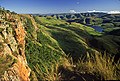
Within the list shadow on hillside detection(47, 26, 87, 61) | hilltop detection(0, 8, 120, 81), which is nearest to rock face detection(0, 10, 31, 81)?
hilltop detection(0, 8, 120, 81)

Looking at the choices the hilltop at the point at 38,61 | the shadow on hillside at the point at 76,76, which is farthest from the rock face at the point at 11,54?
the shadow on hillside at the point at 76,76

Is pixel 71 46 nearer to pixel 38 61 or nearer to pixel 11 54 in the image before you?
pixel 38 61

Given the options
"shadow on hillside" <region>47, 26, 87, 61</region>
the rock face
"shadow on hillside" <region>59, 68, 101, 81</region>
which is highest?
"shadow on hillside" <region>59, 68, 101, 81</region>

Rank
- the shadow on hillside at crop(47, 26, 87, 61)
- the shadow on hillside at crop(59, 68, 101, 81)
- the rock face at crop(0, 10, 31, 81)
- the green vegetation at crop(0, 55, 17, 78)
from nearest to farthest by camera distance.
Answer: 1. the shadow on hillside at crop(59, 68, 101, 81)
2. the green vegetation at crop(0, 55, 17, 78)
3. the rock face at crop(0, 10, 31, 81)
4. the shadow on hillside at crop(47, 26, 87, 61)

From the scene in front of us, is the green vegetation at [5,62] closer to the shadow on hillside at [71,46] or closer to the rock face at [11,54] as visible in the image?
the rock face at [11,54]

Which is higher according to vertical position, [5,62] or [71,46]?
[5,62]

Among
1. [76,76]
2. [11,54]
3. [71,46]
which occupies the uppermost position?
[76,76]

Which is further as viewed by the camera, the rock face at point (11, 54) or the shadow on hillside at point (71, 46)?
the shadow on hillside at point (71, 46)

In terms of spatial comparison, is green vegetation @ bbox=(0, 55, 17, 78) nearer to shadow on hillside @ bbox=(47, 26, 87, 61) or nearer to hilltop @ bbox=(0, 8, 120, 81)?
hilltop @ bbox=(0, 8, 120, 81)

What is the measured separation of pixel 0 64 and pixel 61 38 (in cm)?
5975

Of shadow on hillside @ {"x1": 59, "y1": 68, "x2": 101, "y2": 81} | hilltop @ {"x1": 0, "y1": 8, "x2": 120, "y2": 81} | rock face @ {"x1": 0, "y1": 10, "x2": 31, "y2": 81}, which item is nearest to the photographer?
hilltop @ {"x1": 0, "y1": 8, "x2": 120, "y2": 81}

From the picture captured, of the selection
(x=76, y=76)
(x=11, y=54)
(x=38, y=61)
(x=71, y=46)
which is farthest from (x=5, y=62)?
(x=71, y=46)

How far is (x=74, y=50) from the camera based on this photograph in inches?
2613

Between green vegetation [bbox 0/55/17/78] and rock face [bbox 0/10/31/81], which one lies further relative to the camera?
rock face [bbox 0/10/31/81]
